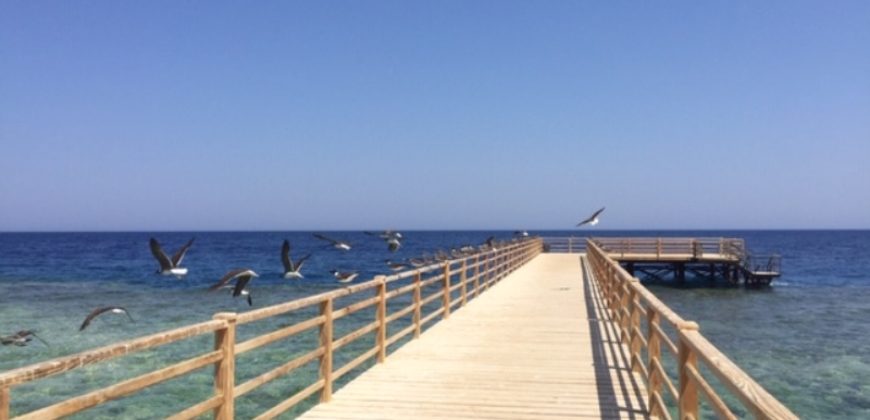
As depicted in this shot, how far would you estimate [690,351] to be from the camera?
4266mm

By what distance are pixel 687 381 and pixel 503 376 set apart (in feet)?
10.9

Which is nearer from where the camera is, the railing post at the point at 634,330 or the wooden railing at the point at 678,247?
the railing post at the point at 634,330

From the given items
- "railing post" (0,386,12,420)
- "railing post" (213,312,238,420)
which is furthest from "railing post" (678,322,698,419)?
"railing post" (0,386,12,420)

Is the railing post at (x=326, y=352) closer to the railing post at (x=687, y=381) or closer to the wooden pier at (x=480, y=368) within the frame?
the wooden pier at (x=480, y=368)

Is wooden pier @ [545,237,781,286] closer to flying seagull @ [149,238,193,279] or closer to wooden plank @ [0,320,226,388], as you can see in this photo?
flying seagull @ [149,238,193,279]

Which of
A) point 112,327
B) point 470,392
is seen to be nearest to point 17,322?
point 112,327

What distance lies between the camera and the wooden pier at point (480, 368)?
358cm

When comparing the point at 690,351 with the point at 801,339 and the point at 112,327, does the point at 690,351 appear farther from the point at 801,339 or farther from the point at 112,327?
the point at 112,327

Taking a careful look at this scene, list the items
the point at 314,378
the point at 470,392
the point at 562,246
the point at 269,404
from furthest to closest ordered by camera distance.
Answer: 1. the point at 562,246
2. the point at 314,378
3. the point at 269,404
4. the point at 470,392

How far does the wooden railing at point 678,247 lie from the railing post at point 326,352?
31.9 metres

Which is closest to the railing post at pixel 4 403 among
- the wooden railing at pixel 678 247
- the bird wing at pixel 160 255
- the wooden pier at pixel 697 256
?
the bird wing at pixel 160 255

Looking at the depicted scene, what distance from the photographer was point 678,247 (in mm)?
38531

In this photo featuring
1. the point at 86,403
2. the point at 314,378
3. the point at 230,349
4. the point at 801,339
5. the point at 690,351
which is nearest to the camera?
the point at 86,403

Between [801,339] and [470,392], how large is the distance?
51.2 feet
